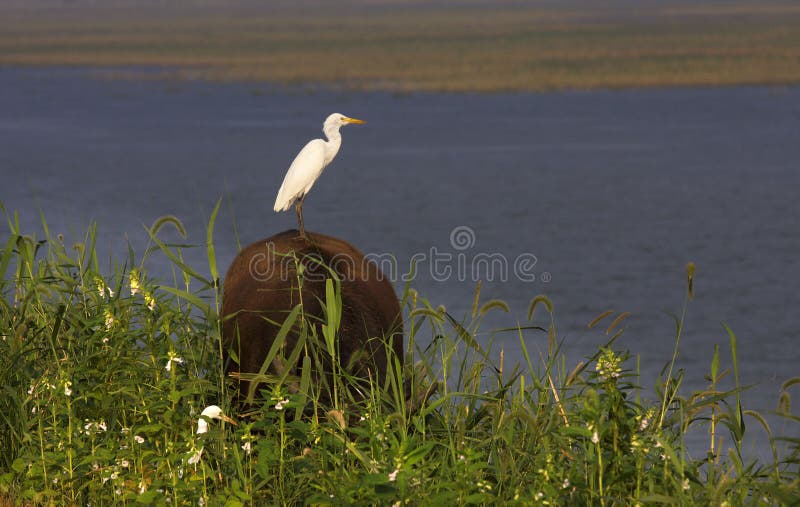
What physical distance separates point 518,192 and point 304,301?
13.4m

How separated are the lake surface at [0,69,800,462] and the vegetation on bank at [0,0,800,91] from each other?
17.5 feet

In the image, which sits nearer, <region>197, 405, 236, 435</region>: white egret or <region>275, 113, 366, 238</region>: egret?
<region>197, 405, 236, 435</region>: white egret

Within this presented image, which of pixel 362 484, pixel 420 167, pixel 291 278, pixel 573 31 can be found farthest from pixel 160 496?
pixel 573 31

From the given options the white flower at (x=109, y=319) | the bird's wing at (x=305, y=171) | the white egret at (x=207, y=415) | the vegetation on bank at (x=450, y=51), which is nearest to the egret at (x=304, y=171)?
the bird's wing at (x=305, y=171)

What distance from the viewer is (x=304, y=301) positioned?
221 inches

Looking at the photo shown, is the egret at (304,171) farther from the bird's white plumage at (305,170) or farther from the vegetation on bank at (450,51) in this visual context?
the vegetation on bank at (450,51)

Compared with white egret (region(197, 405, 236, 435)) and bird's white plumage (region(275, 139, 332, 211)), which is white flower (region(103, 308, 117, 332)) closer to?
white egret (region(197, 405, 236, 435))

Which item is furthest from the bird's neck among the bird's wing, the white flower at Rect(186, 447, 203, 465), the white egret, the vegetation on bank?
the vegetation on bank

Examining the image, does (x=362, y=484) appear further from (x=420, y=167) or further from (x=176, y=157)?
(x=176, y=157)

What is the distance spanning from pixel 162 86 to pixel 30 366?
119 feet

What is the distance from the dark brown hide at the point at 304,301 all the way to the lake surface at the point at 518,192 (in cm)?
216

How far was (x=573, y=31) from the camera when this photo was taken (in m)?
69.8

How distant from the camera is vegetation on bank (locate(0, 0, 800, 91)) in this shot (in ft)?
130

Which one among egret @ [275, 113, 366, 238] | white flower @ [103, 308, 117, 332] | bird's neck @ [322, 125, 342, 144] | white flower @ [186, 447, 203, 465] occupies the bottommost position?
white flower @ [186, 447, 203, 465]
